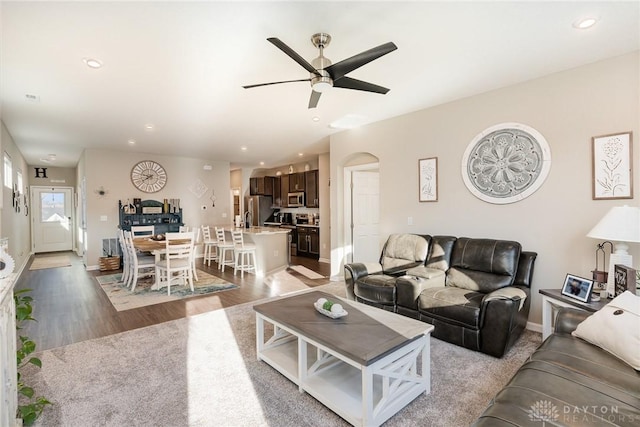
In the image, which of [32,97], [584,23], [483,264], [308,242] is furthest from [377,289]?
[308,242]

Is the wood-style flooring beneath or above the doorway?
beneath

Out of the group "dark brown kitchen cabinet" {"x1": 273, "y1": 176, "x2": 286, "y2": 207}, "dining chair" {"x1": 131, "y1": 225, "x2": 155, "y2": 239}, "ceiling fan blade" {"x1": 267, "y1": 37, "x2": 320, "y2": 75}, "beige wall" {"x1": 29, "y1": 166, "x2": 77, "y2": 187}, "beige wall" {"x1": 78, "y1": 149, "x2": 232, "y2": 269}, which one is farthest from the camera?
"dark brown kitchen cabinet" {"x1": 273, "y1": 176, "x2": 286, "y2": 207}

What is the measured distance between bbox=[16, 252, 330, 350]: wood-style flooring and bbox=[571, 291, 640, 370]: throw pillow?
3.73 meters

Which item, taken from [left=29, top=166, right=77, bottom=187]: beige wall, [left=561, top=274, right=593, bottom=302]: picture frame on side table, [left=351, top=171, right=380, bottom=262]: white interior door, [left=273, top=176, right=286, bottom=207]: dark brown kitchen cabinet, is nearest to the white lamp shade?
[left=561, top=274, right=593, bottom=302]: picture frame on side table

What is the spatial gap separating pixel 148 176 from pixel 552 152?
794cm

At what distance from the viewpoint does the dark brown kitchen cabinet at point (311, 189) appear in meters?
8.05

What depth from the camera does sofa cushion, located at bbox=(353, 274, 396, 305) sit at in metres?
3.49

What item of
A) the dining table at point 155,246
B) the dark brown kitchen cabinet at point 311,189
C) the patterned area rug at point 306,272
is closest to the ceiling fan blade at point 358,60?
the dining table at point 155,246

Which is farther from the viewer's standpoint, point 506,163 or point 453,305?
point 506,163

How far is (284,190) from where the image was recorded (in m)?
9.15

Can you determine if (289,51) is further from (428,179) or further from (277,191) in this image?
(277,191)

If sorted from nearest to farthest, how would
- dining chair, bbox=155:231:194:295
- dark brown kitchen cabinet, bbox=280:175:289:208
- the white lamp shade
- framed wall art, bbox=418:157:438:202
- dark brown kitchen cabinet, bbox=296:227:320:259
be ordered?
the white lamp shade < framed wall art, bbox=418:157:438:202 < dining chair, bbox=155:231:194:295 < dark brown kitchen cabinet, bbox=296:227:320:259 < dark brown kitchen cabinet, bbox=280:175:289:208

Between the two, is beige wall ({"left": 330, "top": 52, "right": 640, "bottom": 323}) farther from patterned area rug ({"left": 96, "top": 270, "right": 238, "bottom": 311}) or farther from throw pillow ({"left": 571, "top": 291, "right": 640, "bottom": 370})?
patterned area rug ({"left": 96, "top": 270, "right": 238, "bottom": 311})

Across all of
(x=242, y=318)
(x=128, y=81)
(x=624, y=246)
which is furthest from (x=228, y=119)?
(x=624, y=246)
